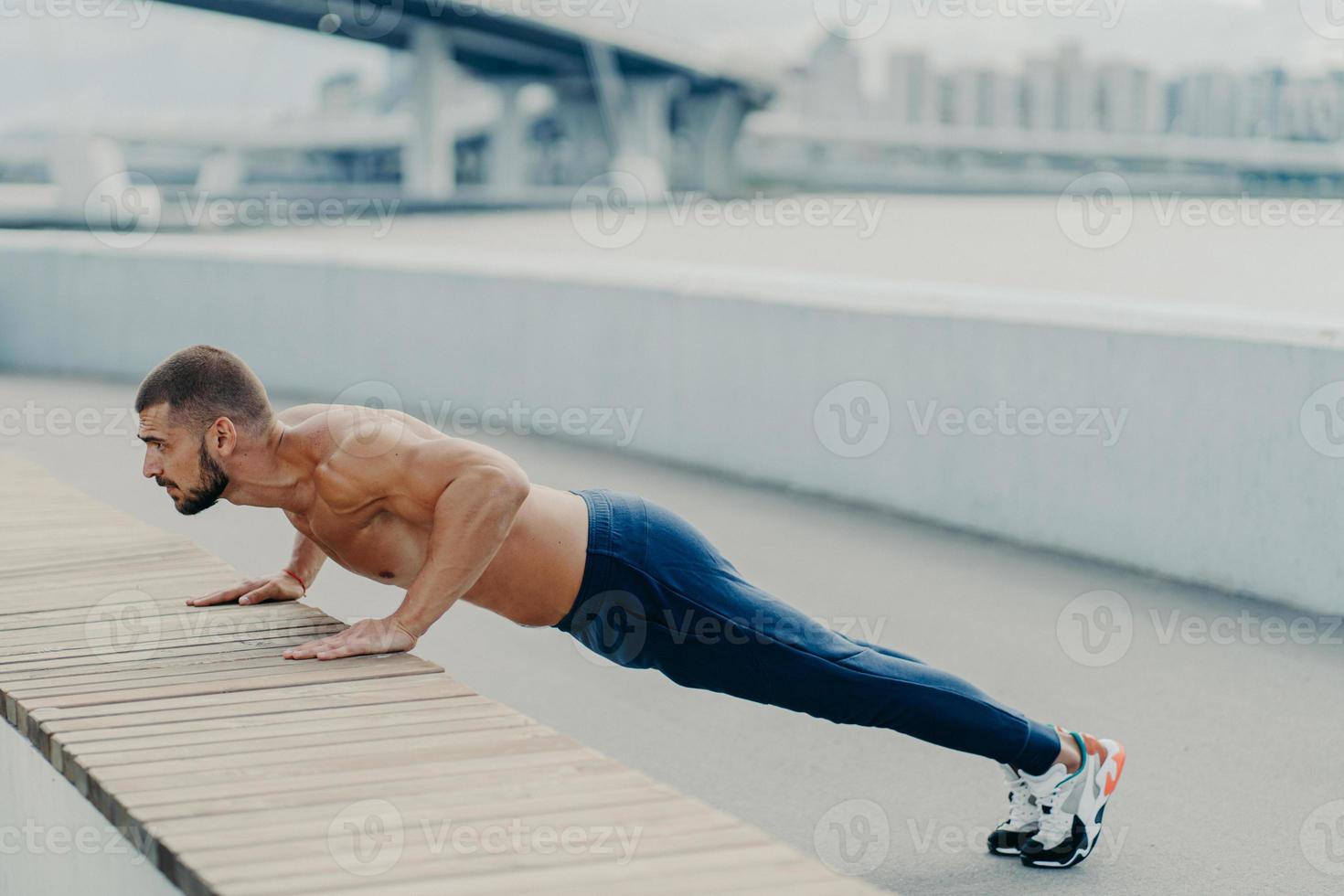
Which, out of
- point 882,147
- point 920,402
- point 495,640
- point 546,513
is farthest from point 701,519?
point 882,147

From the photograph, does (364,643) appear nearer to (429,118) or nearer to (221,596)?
(221,596)

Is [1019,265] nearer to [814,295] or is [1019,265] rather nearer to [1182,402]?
[814,295]

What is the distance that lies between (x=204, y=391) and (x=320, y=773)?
1.03 m

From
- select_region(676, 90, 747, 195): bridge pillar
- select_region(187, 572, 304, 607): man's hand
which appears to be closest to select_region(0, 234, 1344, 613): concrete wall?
select_region(187, 572, 304, 607): man's hand

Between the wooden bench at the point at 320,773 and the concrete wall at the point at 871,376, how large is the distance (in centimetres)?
413

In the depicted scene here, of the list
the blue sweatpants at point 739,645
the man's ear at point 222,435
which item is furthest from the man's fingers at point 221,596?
the blue sweatpants at point 739,645

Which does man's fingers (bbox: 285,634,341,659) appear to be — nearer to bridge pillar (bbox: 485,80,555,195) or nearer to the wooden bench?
the wooden bench

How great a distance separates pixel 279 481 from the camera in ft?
11.9

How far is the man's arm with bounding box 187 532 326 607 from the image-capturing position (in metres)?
4.19

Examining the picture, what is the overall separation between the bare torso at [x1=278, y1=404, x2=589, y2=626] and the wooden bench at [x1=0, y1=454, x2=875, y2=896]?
281mm

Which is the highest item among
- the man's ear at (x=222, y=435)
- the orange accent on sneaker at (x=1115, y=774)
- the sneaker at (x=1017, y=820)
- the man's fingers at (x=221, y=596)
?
the man's ear at (x=222, y=435)

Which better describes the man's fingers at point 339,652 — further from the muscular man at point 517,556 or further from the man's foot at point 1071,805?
the man's foot at point 1071,805

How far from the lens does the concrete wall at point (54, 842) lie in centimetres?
289

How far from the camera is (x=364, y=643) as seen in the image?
3621 mm
